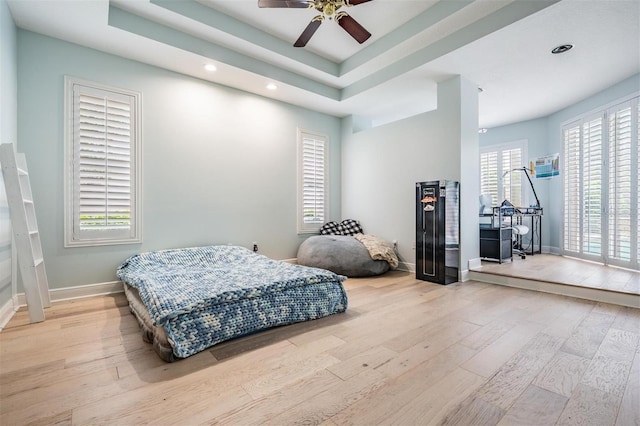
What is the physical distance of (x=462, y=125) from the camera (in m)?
3.73

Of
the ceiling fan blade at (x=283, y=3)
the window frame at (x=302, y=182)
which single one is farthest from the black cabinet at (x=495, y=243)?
the ceiling fan blade at (x=283, y=3)

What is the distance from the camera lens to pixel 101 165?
10.4 ft

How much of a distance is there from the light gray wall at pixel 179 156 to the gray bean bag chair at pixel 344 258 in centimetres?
69

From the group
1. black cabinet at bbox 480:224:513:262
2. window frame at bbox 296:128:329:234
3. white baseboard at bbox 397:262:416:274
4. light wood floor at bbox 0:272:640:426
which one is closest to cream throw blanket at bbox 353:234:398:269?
white baseboard at bbox 397:262:416:274

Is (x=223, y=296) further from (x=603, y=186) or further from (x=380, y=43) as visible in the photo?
(x=603, y=186)

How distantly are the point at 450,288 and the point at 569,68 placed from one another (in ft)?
10.4

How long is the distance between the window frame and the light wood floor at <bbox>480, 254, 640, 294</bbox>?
264 cm

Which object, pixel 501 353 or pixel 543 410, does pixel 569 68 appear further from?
pixel 543 410

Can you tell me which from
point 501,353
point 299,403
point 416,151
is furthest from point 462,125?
point 299,403

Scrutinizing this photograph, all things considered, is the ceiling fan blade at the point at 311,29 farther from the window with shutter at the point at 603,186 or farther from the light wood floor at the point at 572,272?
the window with shutter at the point at 603,186

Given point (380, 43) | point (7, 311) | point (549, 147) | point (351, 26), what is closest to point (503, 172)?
point (549, 147)

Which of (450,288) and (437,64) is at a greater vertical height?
(437,64)

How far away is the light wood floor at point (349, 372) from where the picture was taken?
128 centimetres

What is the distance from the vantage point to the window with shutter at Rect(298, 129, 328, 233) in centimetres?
491
